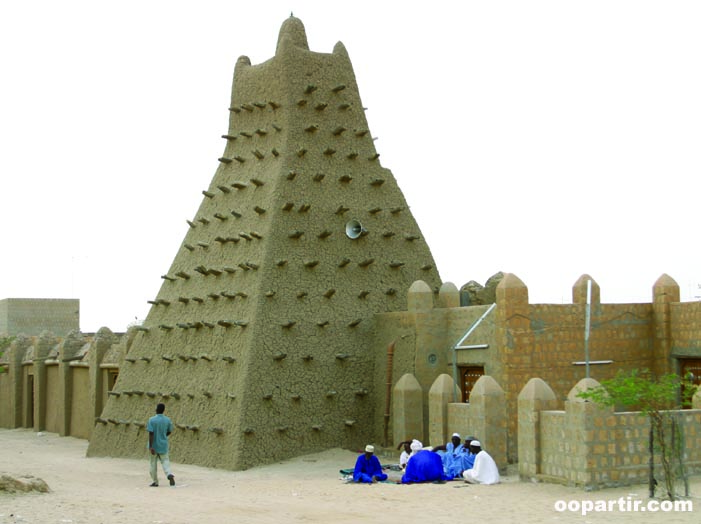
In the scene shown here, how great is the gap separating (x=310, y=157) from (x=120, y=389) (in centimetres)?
697

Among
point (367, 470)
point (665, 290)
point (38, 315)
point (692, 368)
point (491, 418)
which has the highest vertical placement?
point (38, 315)

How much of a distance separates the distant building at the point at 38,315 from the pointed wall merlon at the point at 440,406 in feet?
95.7

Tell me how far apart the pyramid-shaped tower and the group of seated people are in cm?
337

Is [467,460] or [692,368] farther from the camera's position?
[692,368]

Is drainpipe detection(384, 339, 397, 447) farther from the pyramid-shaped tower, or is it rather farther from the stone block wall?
the stone block wall

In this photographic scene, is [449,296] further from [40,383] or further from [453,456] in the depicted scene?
[40,383]

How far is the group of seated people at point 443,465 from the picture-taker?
48.1ft

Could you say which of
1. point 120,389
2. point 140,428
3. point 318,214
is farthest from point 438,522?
point 120,389

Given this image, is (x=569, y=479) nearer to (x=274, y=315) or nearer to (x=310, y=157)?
(x=274, y=315)

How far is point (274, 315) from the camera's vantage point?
1880cm

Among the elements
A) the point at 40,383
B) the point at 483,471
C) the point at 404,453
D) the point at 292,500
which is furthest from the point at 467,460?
the point at 40,383

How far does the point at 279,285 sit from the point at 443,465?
5432 mm

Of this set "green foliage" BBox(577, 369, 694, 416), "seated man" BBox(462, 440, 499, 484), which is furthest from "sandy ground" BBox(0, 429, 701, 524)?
"green foliage" BBox(577, 369, 694, 416)

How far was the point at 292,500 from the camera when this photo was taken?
13375mm
